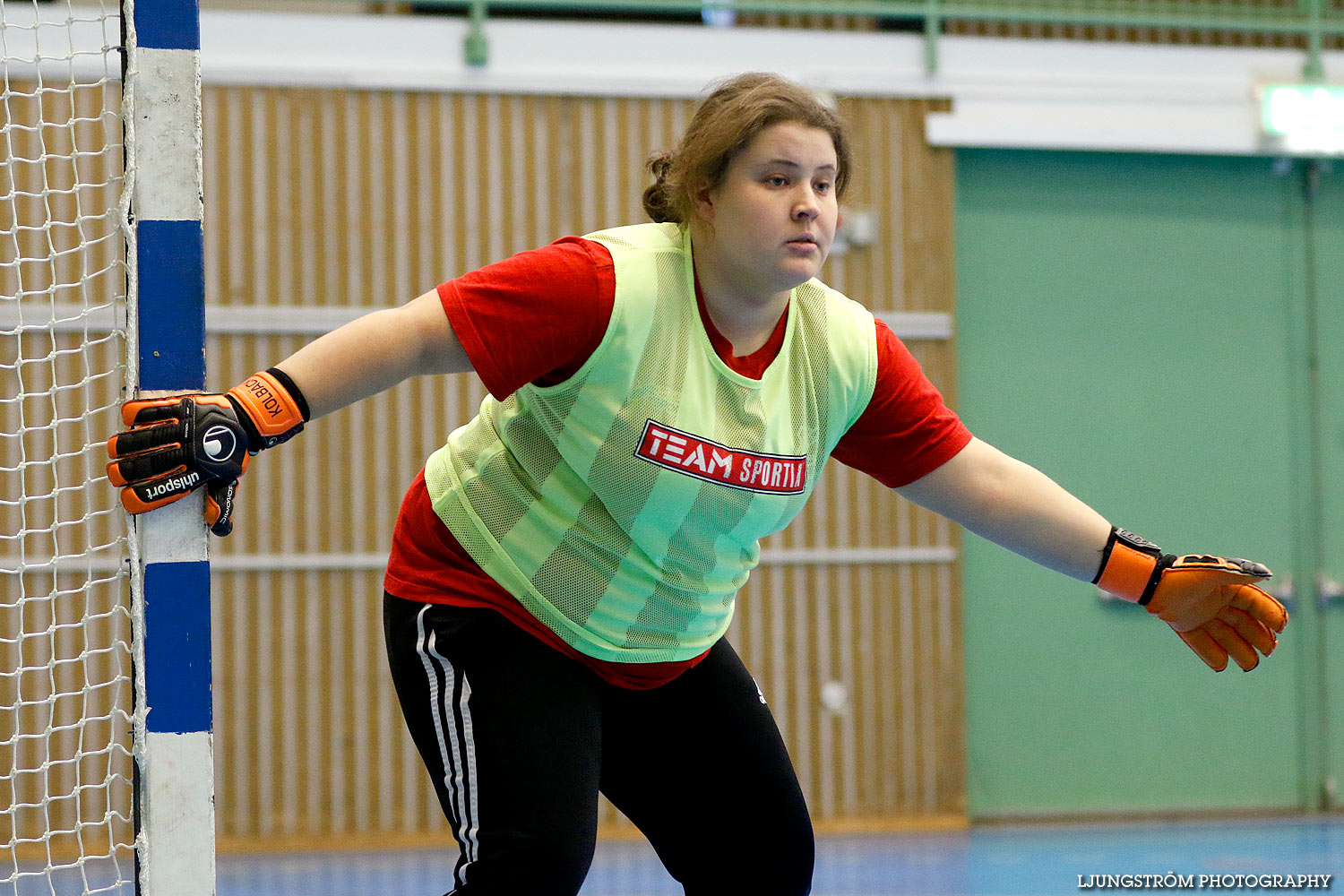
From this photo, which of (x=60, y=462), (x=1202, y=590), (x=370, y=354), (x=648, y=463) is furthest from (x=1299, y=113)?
(x=370, y=354)

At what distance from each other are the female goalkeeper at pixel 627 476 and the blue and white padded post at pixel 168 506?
0.38ft

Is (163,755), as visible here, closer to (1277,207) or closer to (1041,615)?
(1041,615)

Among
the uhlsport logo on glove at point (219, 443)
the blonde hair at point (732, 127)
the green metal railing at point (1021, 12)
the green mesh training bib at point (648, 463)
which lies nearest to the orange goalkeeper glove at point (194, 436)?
the uhlsport logo on glove at point (219, 443)

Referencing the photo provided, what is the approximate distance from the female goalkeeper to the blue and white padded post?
0.12m

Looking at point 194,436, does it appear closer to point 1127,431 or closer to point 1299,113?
point 1127,431

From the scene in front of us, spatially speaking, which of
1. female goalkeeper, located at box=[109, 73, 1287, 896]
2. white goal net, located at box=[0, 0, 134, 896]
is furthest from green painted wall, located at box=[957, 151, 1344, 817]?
female goalkeeper, located at box=[109, 73, 1287, 896]

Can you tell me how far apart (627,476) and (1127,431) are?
5275 millimetres

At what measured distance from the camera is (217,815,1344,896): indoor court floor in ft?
15.1

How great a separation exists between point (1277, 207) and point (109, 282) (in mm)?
5727

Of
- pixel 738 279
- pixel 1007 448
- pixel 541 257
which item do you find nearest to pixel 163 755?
pixel 541 257

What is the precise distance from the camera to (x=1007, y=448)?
651 centimetres

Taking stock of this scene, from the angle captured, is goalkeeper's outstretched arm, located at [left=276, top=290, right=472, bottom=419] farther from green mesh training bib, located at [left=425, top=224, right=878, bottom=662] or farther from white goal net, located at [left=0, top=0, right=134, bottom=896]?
white goal net, located at [left=0, top=0, right=134, bottom=896]

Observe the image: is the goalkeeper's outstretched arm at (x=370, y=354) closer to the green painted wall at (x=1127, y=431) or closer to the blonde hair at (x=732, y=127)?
the blonde hair at (x=732, y=127)

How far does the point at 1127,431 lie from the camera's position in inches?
261
